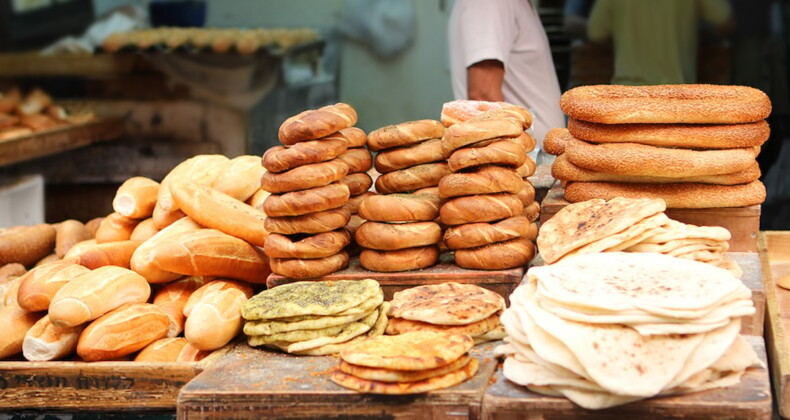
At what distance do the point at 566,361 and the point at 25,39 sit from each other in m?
5.43

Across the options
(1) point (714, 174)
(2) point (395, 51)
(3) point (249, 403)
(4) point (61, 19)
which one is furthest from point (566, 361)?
(4) point (61, 19)

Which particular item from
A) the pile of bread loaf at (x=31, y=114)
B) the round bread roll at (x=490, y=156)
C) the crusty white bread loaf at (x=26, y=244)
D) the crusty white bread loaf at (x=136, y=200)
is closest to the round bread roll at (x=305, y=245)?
the round bread roll at (x=490, y=156)

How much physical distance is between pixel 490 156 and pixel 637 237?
491 millimetres

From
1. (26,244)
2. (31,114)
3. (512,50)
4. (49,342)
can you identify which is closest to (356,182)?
(49,342)

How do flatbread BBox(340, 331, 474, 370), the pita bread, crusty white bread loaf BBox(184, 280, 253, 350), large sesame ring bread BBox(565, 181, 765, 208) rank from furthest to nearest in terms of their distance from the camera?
large sesame ring bread BBox(565, 181, 765, 208) < crusty white bread loaf BBox(184, 280, 253, 350) < the pita bread < flatbread BBox(340, 331, 474, 370)

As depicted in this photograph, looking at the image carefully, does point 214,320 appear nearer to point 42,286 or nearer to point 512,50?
point 42,286

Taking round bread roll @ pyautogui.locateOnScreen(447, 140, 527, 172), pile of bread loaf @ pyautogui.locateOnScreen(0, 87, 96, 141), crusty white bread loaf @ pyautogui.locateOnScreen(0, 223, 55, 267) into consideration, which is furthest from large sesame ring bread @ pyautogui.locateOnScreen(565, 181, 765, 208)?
pile of bread loaf @ pyautogui.locateOnScreen(0, 87, 96, 141)

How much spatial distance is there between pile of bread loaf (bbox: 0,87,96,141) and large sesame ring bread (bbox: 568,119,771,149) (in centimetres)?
387

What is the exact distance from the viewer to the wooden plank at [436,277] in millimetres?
2619

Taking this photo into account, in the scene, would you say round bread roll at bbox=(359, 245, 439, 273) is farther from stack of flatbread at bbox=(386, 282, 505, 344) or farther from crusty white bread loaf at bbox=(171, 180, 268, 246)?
crusty white bread loaf at bbox=(171, 180, 268, 246)

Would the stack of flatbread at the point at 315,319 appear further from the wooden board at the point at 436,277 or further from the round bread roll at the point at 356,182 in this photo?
the round bread roll at the point at 356,182

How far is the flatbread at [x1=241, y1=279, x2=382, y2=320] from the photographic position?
2.35 metres

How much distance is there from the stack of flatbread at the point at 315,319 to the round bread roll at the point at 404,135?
1.71ft

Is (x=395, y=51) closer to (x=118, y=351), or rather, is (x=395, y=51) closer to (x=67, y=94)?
(x=67, y=94)
